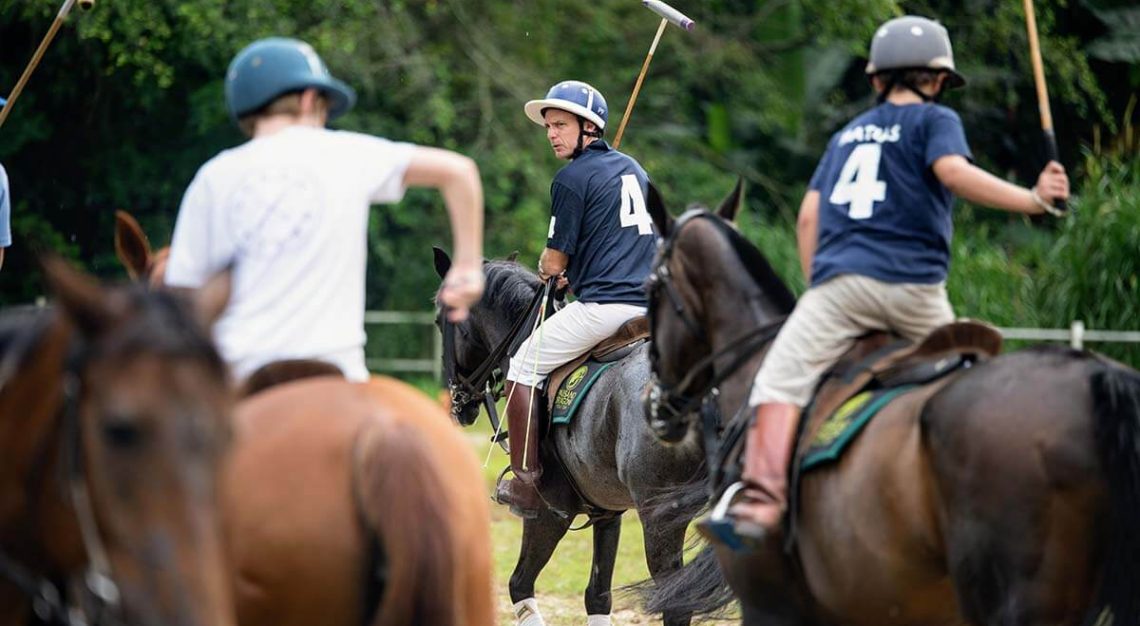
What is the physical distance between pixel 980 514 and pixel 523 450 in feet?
14.4

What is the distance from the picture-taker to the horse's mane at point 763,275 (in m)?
5.98

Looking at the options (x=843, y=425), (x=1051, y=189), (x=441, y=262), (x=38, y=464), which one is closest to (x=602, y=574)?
(x=441, y=262)

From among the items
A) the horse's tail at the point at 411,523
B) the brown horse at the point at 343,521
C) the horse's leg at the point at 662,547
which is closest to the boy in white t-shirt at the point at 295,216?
the brown horse at the point at 343,521

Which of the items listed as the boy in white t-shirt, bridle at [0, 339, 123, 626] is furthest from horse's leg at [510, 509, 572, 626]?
bridle at [0, 339, 123, 626]

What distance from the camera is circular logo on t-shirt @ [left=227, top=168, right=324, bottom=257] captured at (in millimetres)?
4031

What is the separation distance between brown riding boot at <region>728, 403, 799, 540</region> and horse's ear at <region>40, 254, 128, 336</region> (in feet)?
8.63

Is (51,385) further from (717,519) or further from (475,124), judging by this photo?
(475,124)

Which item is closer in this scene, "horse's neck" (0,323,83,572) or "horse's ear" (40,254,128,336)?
"horse's ear" (40,254,128,336)

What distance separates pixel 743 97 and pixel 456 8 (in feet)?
16.7

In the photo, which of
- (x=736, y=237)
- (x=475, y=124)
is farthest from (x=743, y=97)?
(x=736, y=237)

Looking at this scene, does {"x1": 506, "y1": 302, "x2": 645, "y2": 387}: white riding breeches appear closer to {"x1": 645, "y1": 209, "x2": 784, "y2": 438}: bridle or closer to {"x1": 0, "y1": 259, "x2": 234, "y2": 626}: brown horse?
{"x1": 645, "y1": 209, "x2": 784, "y2": 438}: bridle

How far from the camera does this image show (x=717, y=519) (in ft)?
17.5

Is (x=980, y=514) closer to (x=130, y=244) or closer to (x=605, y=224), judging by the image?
(x=130, y=244)

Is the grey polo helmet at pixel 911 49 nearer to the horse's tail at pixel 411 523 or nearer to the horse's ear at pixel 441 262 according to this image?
the horse's tail at pixel 411 523
